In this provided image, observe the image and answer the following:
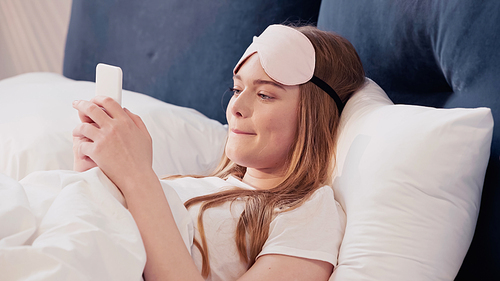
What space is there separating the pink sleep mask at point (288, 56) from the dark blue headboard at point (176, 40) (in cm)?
55

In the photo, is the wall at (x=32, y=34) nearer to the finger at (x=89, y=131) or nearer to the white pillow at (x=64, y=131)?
the white pillow at (x=64, y=131)

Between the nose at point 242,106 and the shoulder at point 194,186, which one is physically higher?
the nose at point 242,106

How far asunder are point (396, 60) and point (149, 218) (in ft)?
2.40

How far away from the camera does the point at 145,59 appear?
6.53 feet

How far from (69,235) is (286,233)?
16.0 inches

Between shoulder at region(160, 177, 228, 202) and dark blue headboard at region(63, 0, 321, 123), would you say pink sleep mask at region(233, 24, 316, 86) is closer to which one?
shoulder at region(160, 177, 228, 202)

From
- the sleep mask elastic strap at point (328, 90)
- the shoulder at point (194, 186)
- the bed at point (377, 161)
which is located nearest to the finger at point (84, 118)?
the bed at point (377, 161)

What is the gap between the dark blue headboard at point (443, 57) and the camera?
0.81 metres

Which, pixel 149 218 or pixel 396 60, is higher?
pixel 396 60

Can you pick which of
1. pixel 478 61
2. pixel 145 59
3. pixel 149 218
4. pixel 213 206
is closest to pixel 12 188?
pixel 149 218

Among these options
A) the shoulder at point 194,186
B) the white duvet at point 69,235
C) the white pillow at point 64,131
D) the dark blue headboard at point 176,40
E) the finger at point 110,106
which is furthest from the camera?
the dark blue headboard at point 176,40

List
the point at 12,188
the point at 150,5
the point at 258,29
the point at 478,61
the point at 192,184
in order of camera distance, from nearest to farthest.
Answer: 1. the point at 12,188
2. the point at 478,61
3. the point at 192,184
4. the point at 258,29
5. the point at 150,5

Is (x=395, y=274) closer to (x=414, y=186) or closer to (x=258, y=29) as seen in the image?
(x=414, y=186)

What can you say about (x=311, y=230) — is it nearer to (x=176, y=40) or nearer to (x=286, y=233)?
(x=286, y=233)
